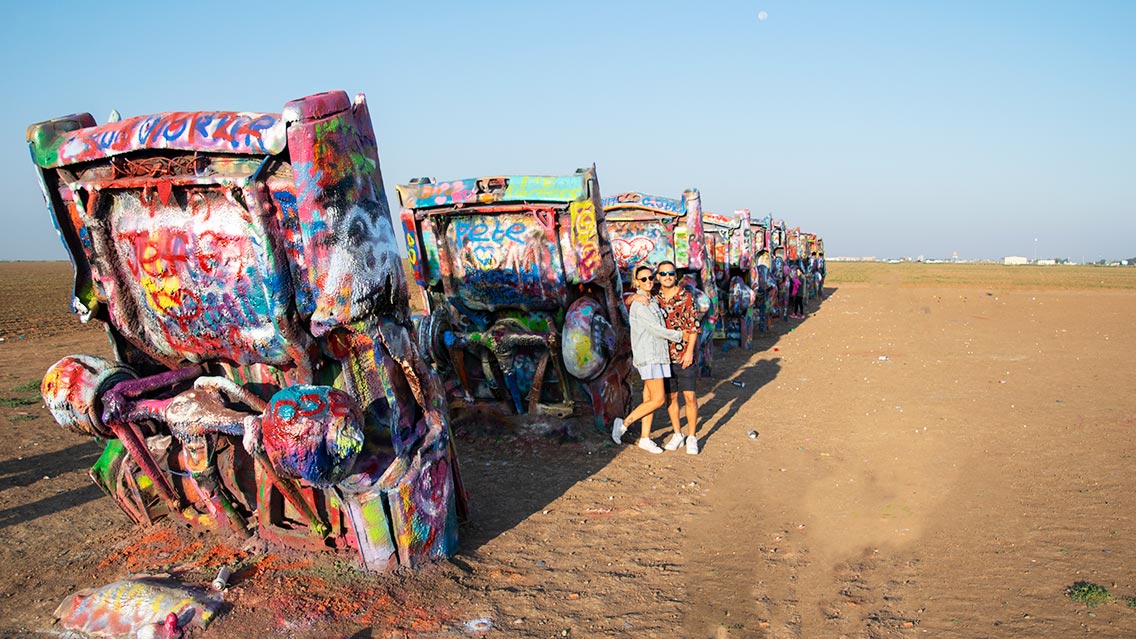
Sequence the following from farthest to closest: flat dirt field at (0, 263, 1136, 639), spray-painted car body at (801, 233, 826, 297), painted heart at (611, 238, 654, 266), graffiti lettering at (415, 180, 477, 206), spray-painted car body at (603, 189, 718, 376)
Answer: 1. spray-painted car body at (801, 233, 826, 297)
2. painted heart at (611, 238, 654, 266)
3. spray-painted car body at (603, 189, 718, 376)
4. graffiti lettering at (415, 180, 477, 206)
5. flat dirt field at (0, 263, 1136, 639)

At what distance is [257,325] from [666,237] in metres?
7.23

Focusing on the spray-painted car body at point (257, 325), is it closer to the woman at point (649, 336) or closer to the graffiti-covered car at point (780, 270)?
the woman at point (649, 336)

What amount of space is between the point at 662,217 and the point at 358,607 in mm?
7491

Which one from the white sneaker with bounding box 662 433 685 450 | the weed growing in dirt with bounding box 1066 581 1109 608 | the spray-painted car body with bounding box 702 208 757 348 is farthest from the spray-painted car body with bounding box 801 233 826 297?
the weed growing in dirt with bounding box 1066 581 1109 608

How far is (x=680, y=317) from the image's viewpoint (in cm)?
673

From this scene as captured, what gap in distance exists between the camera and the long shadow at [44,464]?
605 cm

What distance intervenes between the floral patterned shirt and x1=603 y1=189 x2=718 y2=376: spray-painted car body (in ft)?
10.4

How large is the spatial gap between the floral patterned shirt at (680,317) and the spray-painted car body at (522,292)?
49 cm

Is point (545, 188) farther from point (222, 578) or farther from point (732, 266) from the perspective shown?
point (732, 266)

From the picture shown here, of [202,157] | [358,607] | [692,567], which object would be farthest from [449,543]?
[202,157]

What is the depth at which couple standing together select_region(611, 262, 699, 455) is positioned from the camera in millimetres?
6492

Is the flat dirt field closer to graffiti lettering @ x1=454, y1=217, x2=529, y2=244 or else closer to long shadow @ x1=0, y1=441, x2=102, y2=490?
long shadow @ x1=0, y1=441, x2=102, y2=490

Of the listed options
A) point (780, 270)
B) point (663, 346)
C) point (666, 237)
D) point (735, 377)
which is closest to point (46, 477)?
point (663, 346)

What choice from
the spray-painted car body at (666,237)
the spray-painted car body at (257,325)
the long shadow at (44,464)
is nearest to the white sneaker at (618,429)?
the spray-painted car body at (257,325)
